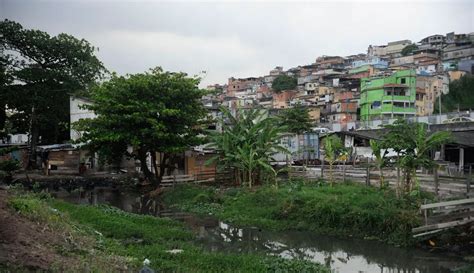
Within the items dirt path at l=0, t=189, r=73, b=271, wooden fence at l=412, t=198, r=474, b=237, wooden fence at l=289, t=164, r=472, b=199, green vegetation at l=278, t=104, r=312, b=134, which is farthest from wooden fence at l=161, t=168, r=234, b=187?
dirt path at l=0, t=189, r=73, b=271

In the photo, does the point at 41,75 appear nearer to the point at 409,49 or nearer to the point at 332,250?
the point at 332,250

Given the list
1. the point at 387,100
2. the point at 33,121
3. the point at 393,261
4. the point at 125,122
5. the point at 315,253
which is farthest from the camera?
the point at 387,100

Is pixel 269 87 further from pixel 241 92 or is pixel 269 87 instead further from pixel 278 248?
pixel 278 248

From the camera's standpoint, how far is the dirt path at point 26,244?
7.34m

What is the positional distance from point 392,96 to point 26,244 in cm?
5107

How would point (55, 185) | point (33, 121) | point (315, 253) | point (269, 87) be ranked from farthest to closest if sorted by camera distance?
point (269, 87)
point (33, 121)
point (55, 185)
point (315, 253)

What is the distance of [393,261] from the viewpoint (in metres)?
12.4

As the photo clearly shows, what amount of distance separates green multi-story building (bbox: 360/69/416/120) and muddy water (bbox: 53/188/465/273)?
40.7 meters

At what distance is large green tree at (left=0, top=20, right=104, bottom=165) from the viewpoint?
33406 mm

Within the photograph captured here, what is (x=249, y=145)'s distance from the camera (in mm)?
23375

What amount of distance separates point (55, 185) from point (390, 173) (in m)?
19.5

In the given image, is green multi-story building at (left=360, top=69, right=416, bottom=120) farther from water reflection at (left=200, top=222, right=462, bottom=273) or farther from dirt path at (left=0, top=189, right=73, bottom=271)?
dirt path at (left=0, top=189, right=73, bottom=271)

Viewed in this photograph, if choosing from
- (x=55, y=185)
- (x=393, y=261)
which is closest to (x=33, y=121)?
(x=55, y=185)

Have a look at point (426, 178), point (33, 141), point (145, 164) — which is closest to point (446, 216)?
point (426, 178)
